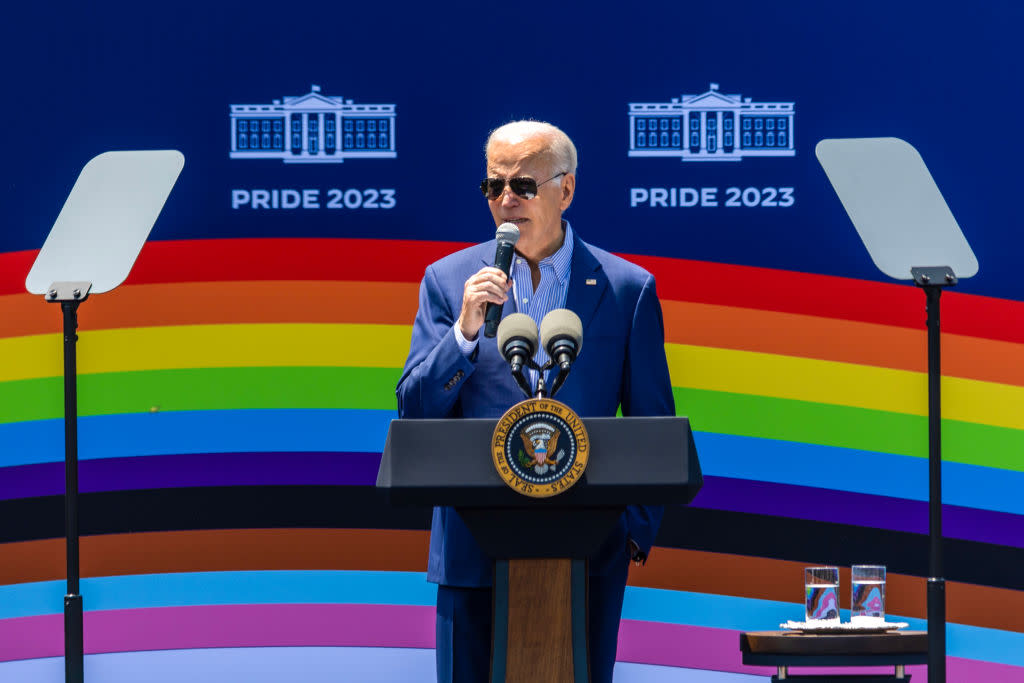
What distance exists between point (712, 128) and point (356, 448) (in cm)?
152

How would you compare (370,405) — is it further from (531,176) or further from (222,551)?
(531,176)

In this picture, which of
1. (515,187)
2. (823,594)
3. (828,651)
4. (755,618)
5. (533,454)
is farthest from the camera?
(755,618)


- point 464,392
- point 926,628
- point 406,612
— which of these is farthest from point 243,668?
point 926,628

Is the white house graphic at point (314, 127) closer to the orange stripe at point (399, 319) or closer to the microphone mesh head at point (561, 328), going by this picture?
the orange stripe at point (399, 319)

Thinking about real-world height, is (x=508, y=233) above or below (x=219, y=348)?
above

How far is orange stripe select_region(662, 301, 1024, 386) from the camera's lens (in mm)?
3832

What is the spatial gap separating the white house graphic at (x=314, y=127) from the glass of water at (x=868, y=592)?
76.1 inches

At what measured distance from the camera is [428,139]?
3883 mm

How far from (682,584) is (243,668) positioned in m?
1.42

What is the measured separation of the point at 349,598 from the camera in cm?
385

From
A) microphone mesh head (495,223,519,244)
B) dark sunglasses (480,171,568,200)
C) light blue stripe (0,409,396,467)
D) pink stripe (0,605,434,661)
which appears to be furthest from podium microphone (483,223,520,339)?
pink stripe (0,605,434,661)

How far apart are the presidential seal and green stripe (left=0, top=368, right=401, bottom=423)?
178 cm

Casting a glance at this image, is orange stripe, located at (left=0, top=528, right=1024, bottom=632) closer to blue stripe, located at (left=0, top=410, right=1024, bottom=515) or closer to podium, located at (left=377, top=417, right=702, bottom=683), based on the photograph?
blue stripe, located at (left=0, top=410, right=1024, bottom=515)

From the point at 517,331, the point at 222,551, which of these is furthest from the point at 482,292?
the point at 222,551
